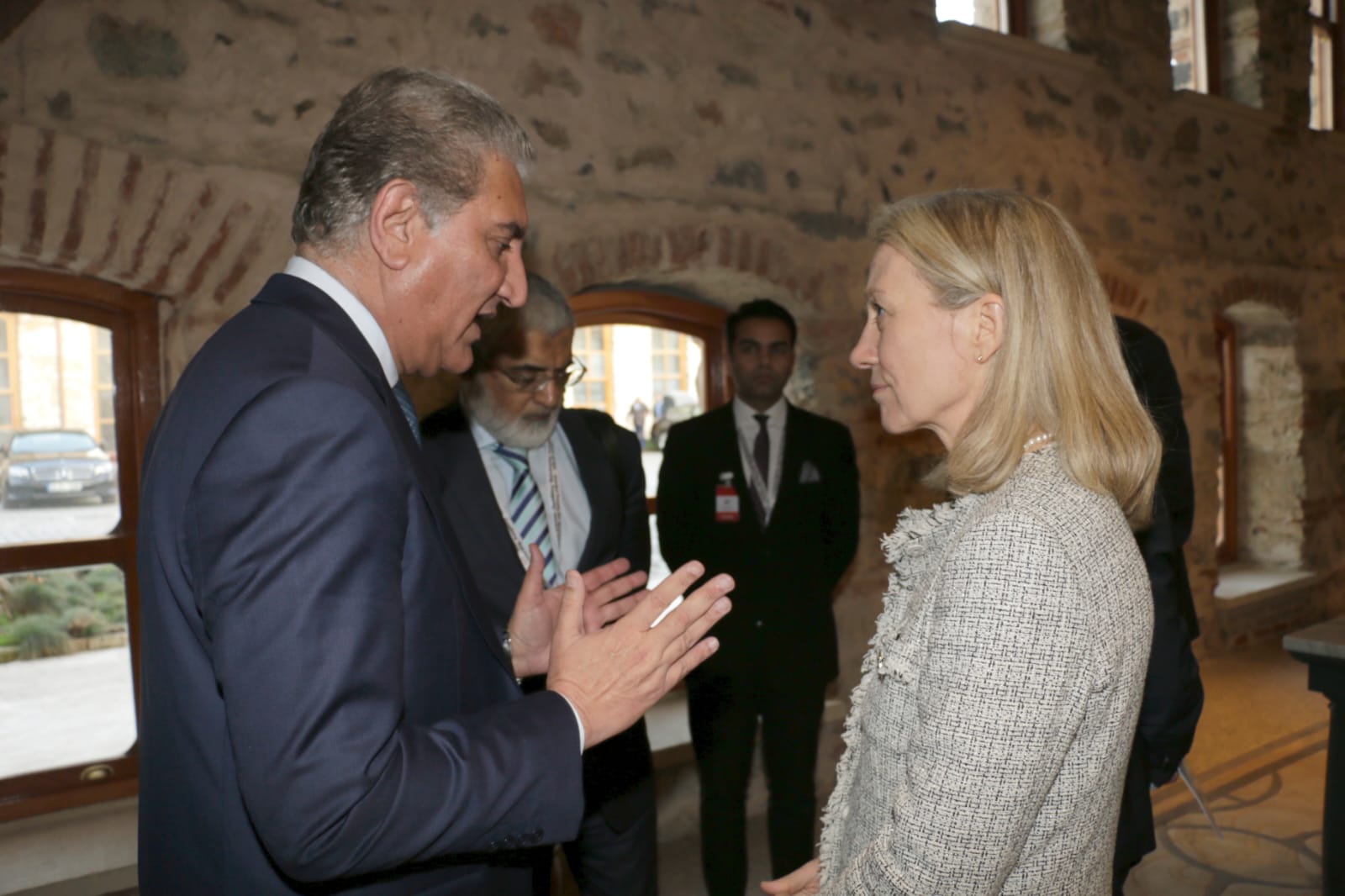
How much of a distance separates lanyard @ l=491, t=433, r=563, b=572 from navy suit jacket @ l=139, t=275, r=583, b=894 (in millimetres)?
1166

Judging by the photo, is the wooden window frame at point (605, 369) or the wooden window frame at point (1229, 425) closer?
the wooden window frame at point (605, 369)

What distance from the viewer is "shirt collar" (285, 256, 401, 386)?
122 cm

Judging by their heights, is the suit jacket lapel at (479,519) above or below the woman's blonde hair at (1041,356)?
below

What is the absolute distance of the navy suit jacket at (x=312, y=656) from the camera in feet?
3.11

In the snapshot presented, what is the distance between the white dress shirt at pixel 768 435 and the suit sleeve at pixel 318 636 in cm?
225

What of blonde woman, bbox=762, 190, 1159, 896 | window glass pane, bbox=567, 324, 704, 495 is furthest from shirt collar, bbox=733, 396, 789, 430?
blonde woman, bbox=762, 190, 1159, 896

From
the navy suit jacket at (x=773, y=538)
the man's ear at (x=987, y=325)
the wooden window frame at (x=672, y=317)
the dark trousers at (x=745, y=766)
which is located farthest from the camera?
the wooden window frame at (x=672, y=317)

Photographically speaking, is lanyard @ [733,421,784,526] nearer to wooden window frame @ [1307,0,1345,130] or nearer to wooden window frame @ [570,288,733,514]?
wooden window frame @ [570,288,733,514]

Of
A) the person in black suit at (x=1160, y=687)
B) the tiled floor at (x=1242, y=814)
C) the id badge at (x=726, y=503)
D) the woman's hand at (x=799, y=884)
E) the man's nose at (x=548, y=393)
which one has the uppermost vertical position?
the man's nose at (x=548, y=393)

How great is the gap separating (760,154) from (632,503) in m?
1.71

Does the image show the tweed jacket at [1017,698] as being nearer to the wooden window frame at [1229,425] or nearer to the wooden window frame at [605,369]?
the wooden window frame at [605,369]

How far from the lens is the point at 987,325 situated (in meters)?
1.28

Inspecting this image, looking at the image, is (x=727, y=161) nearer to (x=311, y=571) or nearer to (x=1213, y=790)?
(x=311, y=571)

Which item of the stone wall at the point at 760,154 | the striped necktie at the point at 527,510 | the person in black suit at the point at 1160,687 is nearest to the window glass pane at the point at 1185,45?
the stone wall at the point at 760,154
